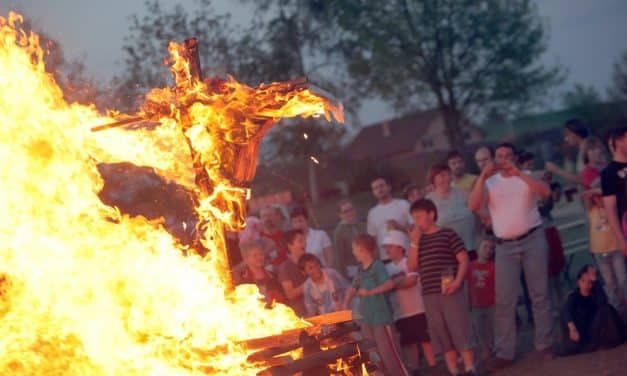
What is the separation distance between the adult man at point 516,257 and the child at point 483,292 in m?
0.49

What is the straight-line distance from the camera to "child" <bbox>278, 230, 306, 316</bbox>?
8.98 metres

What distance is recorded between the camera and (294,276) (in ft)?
29.8

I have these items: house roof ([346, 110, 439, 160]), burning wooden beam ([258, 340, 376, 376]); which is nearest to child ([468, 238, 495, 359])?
burning wooden beam ([258, 340, 376, 376])

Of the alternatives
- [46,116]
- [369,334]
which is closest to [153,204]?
[369,334]

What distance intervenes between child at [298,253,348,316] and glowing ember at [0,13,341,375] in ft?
8.04

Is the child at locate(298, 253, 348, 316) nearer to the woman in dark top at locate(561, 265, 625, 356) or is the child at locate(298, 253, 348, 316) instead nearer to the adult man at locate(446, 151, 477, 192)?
the adult man at locate(446, 151, 477, 192)

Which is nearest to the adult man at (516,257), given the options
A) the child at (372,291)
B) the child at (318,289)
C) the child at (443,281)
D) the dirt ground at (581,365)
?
the dirt ground at (581,365)

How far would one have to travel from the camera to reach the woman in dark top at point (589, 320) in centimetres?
812

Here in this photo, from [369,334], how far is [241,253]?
1794 mm

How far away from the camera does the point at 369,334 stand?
27.6ft

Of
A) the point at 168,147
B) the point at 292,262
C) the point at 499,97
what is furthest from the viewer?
the point at 499,97

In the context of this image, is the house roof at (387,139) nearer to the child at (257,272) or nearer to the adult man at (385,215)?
the adult man at (385,215)

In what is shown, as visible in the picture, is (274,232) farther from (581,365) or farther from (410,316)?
(581,365)

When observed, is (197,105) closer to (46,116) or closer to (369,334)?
(46,116)
